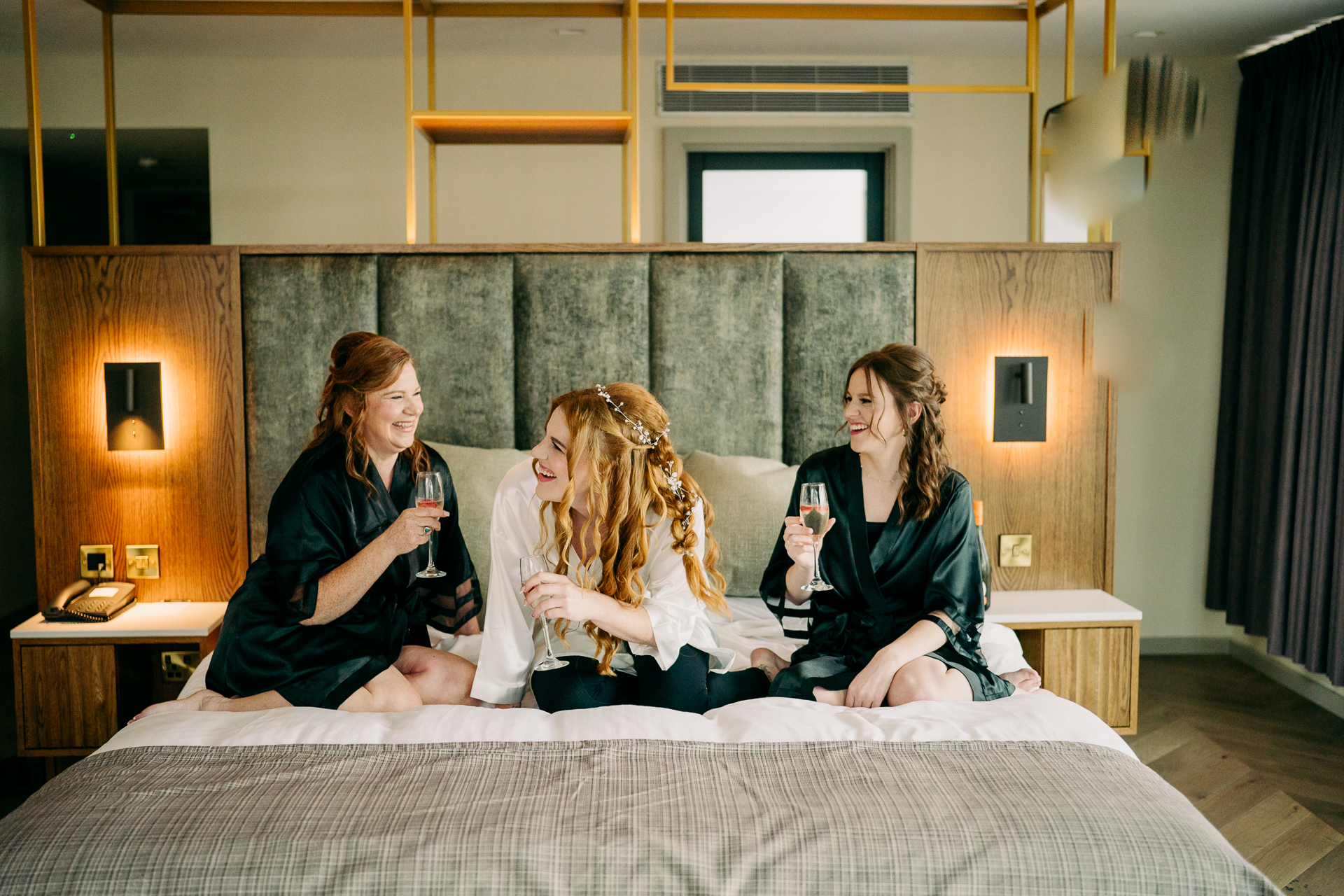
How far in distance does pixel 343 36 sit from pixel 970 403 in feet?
8.96

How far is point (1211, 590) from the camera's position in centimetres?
396

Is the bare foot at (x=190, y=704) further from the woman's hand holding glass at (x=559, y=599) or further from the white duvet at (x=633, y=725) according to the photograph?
the woman's hand holding glass at (x=559, y=599)

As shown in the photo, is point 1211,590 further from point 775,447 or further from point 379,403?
point 379,403

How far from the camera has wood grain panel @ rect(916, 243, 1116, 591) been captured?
9.57ft

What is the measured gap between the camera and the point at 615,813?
134cm

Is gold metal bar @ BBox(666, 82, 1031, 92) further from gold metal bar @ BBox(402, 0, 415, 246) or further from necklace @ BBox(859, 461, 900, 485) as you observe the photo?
necklace @ BBox(859, 461, 900, 485)

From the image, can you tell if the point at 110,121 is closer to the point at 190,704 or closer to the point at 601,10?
the point at 601,10

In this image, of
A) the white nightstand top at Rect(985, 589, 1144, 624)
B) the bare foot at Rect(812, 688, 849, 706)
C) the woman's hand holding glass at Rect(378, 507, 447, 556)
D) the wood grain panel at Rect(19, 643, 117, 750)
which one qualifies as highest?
the woman's hand holding glass at Rect(378, 507, 447, 556)

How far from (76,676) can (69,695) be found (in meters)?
0.06

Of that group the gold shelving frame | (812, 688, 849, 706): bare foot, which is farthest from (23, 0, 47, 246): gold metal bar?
(812, 688, 849, 706): bare foot

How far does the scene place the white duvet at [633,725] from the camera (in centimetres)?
160

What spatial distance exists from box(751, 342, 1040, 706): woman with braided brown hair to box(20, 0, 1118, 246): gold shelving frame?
3.84 ft

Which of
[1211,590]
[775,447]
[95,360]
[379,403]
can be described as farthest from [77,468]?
[1211,590]

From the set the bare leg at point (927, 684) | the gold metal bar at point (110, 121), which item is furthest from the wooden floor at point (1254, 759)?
the gold metal bar at point (110, 121)
